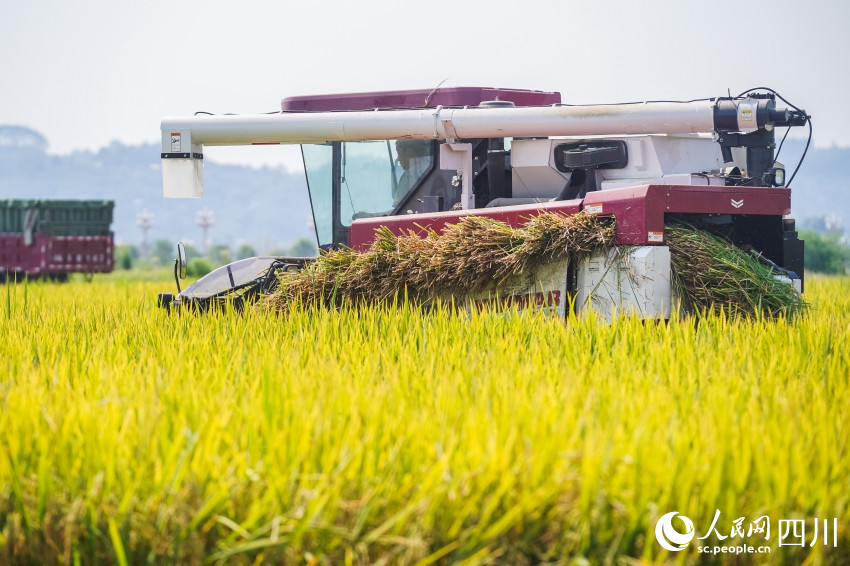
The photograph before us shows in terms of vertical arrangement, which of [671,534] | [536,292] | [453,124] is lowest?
[671,534]

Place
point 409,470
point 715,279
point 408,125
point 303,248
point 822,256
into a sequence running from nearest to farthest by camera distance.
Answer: point 409,470
point 715,279
point 408,125
point 822,256
point 303,248

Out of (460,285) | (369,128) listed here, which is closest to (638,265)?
(460,285)

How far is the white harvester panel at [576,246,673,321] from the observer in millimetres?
5672

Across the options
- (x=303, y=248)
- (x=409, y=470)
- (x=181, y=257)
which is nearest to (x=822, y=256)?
(x=181, y=257)

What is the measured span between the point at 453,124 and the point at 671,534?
5316 millimetres

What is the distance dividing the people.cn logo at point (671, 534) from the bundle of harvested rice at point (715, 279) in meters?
3.49

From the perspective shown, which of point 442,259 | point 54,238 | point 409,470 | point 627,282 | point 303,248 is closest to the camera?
point 409,470

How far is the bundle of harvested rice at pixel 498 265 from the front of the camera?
590 centimetres

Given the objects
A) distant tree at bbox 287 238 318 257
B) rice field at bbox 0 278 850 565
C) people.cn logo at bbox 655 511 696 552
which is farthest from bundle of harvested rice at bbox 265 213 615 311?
distant tree at bbox 287 238 318 257

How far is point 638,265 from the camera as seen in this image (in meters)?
5.69

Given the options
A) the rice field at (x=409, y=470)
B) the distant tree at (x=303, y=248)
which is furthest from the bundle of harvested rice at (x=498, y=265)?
the distant tree at (x=303, y=248)

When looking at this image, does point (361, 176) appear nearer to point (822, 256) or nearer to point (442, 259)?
point (442, 259)

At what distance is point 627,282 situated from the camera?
19.0 ft

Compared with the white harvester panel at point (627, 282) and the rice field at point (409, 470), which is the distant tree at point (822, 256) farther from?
the rice field at point (409, 470)
